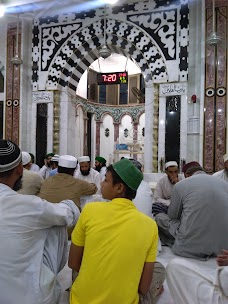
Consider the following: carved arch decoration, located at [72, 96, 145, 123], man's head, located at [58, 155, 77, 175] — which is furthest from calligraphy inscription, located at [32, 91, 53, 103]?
carved arch decoration, located at [72, 96, 145, 123]

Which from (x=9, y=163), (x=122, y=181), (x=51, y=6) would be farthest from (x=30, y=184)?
(x=51, y=6)

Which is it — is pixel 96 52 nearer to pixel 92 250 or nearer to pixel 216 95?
pixel 216 95

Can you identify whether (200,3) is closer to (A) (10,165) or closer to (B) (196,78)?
(B) (196,78)

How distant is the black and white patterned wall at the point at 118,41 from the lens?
5.84 metres

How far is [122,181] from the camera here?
1.39 meters

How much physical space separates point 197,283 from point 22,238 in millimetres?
836

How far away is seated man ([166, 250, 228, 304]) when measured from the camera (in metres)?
1.26

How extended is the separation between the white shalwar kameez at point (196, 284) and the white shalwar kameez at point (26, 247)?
61 centimetres

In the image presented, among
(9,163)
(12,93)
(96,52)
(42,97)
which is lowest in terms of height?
(9,163)

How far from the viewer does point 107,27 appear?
629 centimetres

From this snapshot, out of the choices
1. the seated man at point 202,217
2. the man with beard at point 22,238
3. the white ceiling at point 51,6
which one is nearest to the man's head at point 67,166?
the seated man at point 202,217

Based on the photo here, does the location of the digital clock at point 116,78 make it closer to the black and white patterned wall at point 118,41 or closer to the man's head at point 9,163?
the black and white patterned wall at point 118,41

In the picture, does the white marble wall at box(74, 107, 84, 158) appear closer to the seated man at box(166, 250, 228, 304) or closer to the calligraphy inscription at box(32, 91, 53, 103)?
the calligraphy inscription at box(32, 91, 53, 103)

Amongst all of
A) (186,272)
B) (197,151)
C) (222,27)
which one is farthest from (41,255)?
(222,27)
